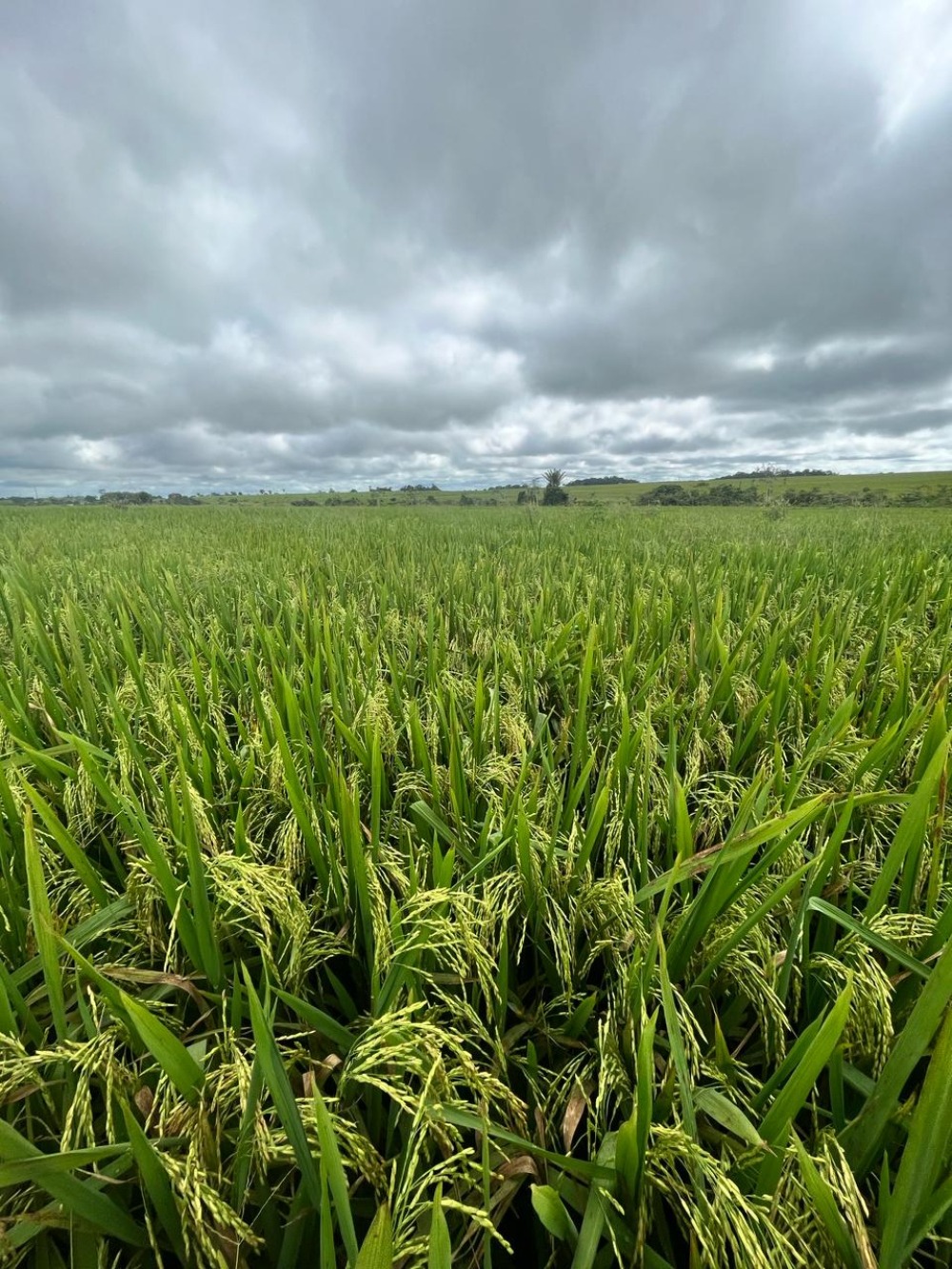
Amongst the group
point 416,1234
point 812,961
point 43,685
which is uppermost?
point 43,685

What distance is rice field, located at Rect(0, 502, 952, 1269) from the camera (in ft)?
1.97

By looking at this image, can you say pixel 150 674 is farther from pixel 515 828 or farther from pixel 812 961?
pixel 812 961

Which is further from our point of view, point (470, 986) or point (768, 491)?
point (768, 491)

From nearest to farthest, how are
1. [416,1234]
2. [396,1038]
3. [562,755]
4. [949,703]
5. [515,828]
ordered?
[416,1234], [396,1038], [515,828], [562,755], [949,703]

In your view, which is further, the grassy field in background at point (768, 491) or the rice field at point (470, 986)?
the grassy field in background at point (768, 491)

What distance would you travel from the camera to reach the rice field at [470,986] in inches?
23.6

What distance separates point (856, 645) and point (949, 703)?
633 millimetres

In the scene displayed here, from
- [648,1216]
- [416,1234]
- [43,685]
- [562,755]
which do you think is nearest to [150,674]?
[43,685]

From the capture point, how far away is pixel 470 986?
100cm

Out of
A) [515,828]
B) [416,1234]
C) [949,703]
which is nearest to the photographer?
[416,1234]

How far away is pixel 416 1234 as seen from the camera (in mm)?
622

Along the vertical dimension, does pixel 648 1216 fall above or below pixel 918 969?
below

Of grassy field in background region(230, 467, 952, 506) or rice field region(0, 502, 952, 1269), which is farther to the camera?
grassy field in background region(230, 467, 952, 506)

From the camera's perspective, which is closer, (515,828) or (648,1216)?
(648,1216)
